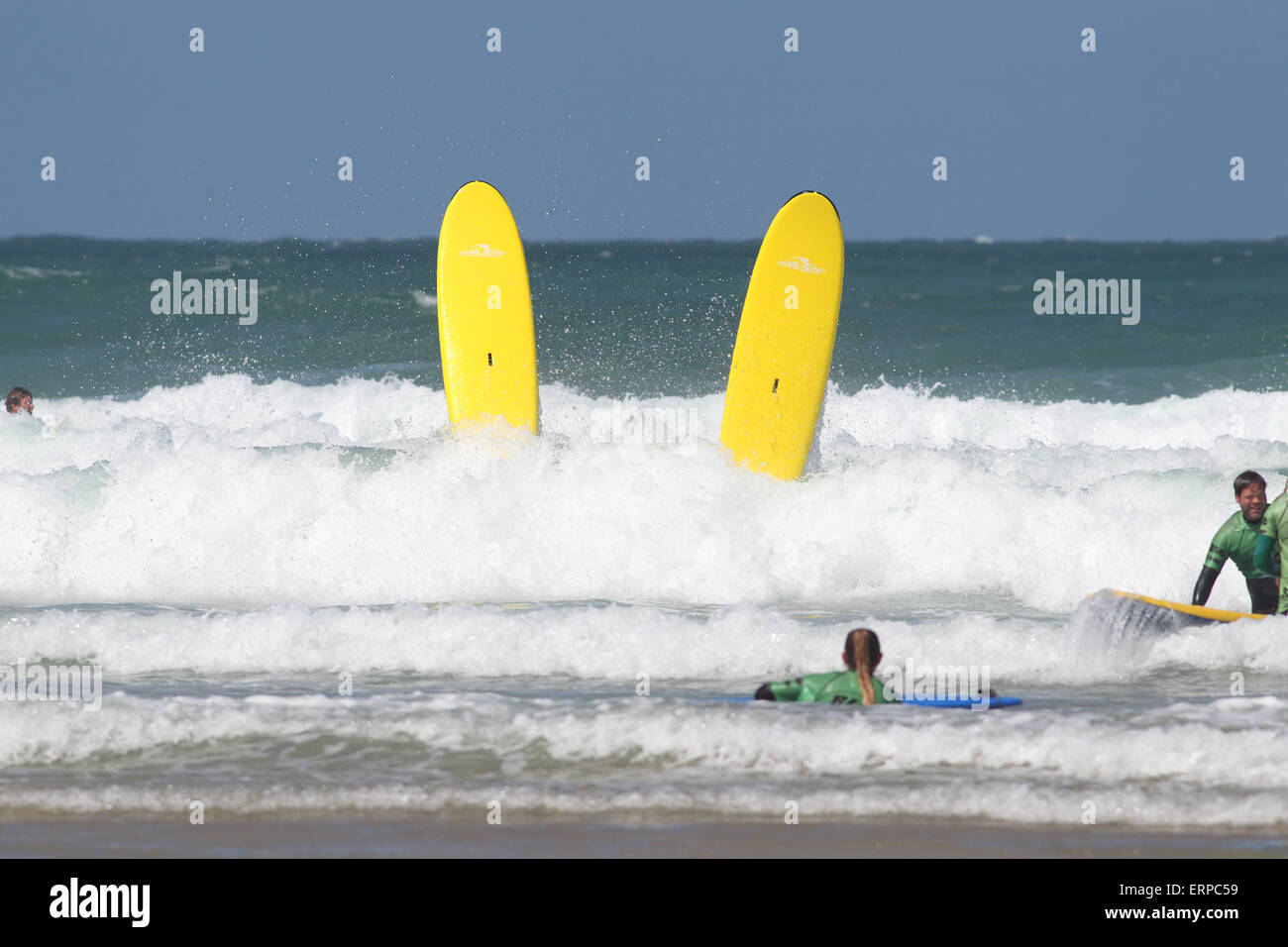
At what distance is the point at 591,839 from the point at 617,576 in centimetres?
456

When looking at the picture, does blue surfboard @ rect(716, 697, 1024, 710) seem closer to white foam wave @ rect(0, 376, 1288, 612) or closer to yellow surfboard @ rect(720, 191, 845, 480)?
white foam wave @ rect(0, 376, 1288, 612)

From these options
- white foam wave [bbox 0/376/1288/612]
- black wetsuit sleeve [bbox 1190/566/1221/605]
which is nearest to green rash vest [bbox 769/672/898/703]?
black wetsuit sleeve [bbox 1190/566/1221/605]

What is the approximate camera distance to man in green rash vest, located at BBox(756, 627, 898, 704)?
225 inches

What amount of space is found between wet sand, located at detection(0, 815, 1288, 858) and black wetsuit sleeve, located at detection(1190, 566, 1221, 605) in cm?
254

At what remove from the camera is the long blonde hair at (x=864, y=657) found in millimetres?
5715

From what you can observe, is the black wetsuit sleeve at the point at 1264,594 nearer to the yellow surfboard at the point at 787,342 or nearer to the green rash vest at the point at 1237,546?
the green rash vest at the point at 1237,546

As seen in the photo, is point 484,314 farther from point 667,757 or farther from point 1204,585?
point 667,757

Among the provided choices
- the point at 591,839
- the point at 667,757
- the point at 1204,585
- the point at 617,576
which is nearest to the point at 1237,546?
the point at 1204,585

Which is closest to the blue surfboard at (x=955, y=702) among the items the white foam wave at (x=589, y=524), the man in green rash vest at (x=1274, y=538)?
the man in green rash vest at (x=1274, y=538)

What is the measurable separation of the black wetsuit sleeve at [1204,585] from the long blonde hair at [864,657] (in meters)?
2.22

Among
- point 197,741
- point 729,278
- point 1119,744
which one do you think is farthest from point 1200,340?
point 197,741

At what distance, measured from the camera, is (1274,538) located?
279 inches
